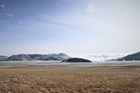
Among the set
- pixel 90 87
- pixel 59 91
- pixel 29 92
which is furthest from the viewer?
pixel 90 87

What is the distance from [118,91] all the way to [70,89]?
6121 mm

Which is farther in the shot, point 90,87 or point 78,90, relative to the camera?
point 90,87

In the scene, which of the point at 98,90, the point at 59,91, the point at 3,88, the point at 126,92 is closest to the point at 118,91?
the point at 126,92

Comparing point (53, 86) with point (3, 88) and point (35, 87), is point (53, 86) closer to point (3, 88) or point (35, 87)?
point (35, 87)

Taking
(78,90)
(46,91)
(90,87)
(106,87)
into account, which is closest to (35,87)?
(46,91)

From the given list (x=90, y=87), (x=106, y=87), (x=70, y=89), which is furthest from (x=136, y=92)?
(x=70, y=89)

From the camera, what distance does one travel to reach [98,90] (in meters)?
22.9

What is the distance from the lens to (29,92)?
20.7 m

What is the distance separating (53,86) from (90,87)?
513cm

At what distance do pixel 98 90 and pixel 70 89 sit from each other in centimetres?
362

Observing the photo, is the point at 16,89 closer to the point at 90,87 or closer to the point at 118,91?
the point at 90,87

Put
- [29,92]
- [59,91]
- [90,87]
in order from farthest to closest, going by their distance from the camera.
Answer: [90,87] < [59,91] < [29,92]

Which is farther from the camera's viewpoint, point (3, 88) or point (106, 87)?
point (106, 87)

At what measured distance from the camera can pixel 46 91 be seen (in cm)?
2180
